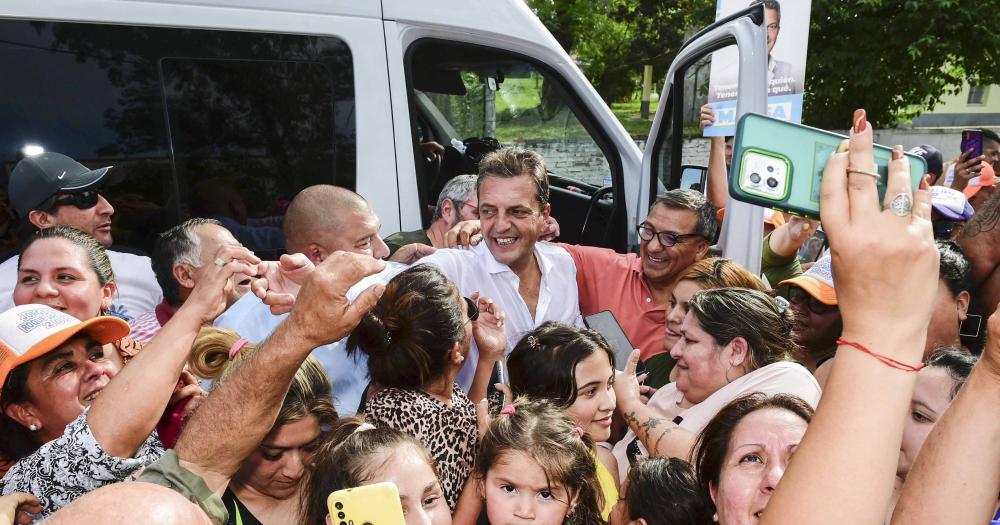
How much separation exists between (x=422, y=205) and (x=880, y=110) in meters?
17.7

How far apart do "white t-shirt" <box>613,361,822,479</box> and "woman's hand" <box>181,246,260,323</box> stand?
4.72ft

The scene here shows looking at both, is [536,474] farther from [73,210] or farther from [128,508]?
[73,210]

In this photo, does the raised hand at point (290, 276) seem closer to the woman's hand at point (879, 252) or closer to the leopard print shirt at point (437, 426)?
the leopard print shirt at point (437, 426)

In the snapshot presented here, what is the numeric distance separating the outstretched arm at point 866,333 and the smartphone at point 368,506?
0.56 m

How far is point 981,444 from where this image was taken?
49.9 inches

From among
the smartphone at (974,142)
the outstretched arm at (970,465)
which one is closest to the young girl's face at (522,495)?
the outstretched arm at (970,465)

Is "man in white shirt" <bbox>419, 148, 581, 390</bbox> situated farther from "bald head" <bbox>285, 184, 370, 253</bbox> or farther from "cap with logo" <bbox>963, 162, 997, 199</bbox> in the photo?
"cap with logo" <bbox>963, 162, 997, 199</bbox>

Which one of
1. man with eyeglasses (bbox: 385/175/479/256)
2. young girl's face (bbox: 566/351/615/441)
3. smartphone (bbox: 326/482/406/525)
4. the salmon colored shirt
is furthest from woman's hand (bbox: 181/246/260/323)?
the salmon colored shirt

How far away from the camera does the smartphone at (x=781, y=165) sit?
1.32 metres

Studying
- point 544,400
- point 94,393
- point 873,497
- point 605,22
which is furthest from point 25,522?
point 605,22

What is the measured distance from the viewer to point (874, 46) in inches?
662

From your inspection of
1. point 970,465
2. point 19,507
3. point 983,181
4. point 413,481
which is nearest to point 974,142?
point 983,181

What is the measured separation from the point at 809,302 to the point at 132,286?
286 centimetres

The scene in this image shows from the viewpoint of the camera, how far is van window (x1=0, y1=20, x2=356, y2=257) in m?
2.89
